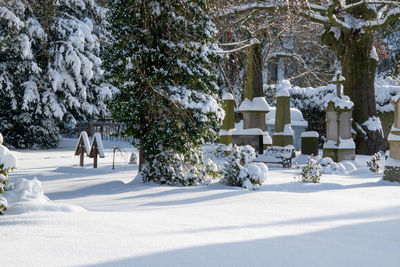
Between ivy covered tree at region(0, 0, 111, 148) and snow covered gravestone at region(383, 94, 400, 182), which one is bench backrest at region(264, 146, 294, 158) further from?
ivy covered tree at region(0, 0, 111, 148)

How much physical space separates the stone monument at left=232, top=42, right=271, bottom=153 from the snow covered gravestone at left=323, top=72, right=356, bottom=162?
2.36 m

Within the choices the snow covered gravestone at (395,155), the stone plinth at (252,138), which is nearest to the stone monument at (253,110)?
the stone plinth at (252,138)

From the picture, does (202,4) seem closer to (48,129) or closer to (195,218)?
(195,218)

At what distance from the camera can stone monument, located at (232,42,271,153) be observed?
15.4 m

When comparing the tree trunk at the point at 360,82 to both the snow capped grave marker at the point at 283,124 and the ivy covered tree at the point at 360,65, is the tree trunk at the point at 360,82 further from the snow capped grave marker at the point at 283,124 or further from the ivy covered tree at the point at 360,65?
the snow capped grave marker at the point at 283,124

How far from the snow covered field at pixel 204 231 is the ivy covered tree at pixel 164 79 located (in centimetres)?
148

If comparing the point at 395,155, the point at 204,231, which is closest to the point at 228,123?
the point at 395,155

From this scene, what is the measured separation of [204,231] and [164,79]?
182 inches

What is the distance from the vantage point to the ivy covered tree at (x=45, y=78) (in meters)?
18.2

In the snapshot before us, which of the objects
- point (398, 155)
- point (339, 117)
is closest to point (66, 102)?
point (339, 117)

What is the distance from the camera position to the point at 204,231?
4078mm

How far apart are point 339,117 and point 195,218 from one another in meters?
10.9

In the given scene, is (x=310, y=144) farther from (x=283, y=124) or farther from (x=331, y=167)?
(x=331, y=167)

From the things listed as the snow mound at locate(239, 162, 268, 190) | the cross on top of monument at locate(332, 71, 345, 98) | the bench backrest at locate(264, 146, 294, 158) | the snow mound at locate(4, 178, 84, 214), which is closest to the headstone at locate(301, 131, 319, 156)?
the bench backrest at locate(264, 146, 294, 158)
